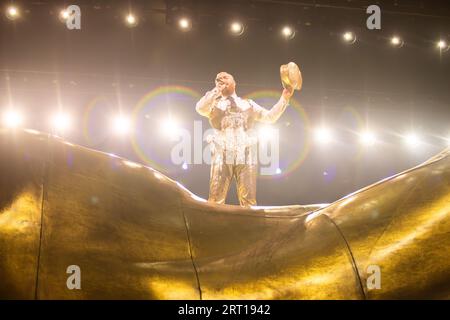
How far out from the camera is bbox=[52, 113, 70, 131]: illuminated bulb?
8992 millimetres

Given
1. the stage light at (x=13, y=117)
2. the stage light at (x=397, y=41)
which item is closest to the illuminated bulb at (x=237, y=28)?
the stage light at (x=397, y=41)

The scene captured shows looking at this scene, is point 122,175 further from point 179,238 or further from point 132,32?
point 132,32

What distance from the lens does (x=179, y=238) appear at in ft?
6.91

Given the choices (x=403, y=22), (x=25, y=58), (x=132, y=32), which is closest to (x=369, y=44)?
(x=403, y=22)

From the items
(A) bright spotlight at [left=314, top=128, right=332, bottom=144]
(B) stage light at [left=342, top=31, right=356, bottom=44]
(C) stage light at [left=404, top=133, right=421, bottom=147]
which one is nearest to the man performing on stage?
(B) stage light at [left=342, top=31, right=356, bottom=44]

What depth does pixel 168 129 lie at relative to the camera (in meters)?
9.45

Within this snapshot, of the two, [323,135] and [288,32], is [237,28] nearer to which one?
[288,32]

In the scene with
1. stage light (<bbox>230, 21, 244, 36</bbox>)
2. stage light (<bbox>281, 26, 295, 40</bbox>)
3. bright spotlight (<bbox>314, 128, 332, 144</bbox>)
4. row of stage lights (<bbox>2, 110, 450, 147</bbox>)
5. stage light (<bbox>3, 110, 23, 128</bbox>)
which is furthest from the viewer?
bright spotlight (<bbox>314, 128, 332, 144</bbox>)

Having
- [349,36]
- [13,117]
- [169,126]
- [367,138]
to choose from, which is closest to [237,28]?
[349,36]

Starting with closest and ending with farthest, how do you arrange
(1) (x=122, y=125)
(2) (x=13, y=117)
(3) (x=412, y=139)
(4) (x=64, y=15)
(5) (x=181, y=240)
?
(5) (x=181, y=240)
(4) (x=64, y=15)
(2) (x=13, y=117)
(1) (x=122, y=125)
(3) (x=412, y=139)

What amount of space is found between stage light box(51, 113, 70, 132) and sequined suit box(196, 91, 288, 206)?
16.3 ft

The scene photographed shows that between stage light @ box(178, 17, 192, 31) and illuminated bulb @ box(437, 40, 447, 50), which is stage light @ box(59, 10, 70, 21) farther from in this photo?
illuminated bulb @ box(437, 40, 447, 50)

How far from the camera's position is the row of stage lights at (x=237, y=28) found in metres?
7.64

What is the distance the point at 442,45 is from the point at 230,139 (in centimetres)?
520
